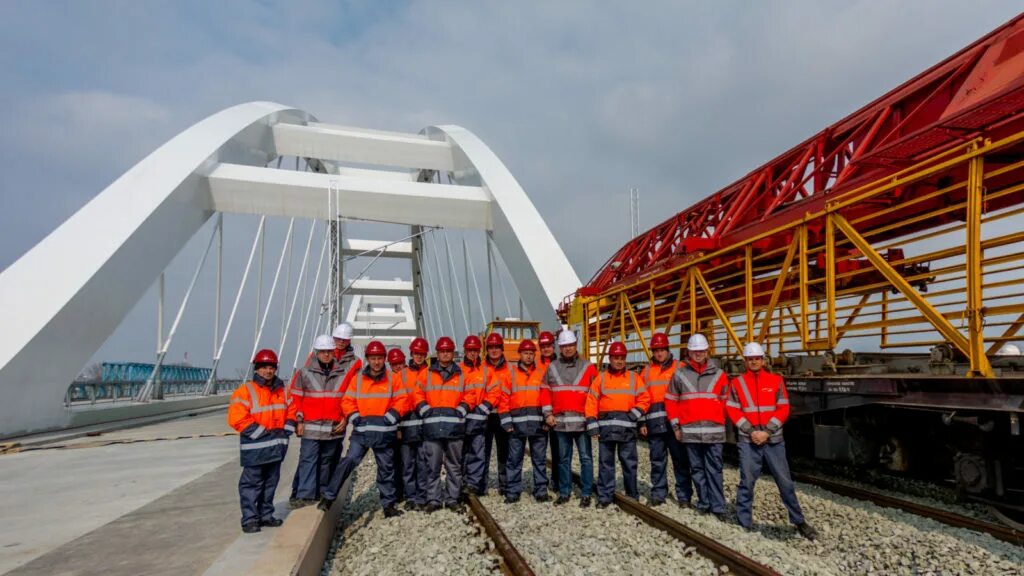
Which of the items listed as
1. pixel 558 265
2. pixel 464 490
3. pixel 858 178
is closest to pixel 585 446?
pixel 464 490

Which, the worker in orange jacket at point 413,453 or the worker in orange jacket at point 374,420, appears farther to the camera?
the worker in orange jacket at point 413,453

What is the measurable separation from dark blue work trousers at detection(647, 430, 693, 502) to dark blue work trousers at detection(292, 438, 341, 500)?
3.09m

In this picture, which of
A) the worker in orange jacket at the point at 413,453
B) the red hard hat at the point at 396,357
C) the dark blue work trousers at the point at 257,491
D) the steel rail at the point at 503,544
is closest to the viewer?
the steel rail at the point at 503,544

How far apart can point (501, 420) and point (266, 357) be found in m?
2.44

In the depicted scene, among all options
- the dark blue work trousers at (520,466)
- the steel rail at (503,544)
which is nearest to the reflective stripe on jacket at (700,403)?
the dark blue work trousers at (520,466)

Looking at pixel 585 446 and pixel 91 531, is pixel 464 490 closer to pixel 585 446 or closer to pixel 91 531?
pixel 585 446

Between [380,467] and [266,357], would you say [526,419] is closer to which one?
[380,467]

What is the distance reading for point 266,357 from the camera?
5301mm

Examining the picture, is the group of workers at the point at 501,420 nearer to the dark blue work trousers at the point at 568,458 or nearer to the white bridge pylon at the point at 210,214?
the dark blue work trousers at the point at 568,458

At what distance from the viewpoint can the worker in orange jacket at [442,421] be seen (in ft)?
19.9

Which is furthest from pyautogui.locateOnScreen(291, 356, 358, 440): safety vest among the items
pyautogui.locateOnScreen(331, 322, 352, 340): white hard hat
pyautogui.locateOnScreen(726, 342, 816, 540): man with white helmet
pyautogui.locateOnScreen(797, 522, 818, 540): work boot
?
pyautogui.locateOnScreen(797, 522, 818, 540): work boot

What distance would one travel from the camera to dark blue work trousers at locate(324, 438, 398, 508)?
5801 mm

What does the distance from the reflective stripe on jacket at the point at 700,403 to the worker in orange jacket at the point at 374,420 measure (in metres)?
2.70

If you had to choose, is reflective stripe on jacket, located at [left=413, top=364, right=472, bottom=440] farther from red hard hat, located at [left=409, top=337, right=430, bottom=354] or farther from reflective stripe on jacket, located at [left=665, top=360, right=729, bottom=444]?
reflective stripe on jacket, located at [left=665, top=360, right=729, bottom=444]
